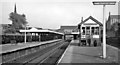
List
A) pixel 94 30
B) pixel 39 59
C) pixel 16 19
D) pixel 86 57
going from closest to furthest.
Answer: pixel 86 57, pixel 39 59, pixel 94 30, pixel 16 19

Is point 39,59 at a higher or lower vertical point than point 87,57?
lower

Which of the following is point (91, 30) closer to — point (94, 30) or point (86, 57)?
point (94, 30)

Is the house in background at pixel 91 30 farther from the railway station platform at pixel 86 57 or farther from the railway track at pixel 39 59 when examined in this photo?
the railway station platform at pixel 86 57

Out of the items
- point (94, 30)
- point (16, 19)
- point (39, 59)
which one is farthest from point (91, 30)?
point (16, 19)

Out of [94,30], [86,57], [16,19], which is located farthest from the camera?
[16,19]

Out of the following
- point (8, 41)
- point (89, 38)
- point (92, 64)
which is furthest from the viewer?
point (8, 41)

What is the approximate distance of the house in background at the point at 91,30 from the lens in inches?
1083

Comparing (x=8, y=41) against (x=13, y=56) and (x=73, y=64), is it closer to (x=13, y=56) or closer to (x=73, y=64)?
(x=13, y=56)

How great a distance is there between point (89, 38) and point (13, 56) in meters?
13.8

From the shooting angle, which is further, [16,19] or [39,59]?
[16,19]

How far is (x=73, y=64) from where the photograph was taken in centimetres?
1055

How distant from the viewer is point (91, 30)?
2780 centimetres

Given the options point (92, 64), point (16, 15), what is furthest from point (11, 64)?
point (16, 15)

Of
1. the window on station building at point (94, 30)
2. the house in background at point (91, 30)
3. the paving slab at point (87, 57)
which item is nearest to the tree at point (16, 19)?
the house in background at point (91, 30)
